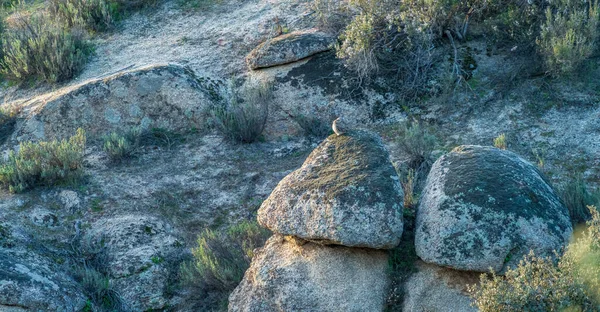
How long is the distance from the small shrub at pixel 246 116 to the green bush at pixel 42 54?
2.59 m

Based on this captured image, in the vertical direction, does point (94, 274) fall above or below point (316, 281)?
below

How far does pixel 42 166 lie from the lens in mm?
7309

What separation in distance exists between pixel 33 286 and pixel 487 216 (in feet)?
11.4

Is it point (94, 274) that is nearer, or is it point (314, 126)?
point (94, 274)

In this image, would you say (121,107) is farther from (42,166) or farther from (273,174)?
(273,174)

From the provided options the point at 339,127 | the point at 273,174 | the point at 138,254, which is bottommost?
the point at 273,174

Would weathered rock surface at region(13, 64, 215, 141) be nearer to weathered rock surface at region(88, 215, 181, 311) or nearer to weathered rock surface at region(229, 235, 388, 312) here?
weathered rock surface at region(88, 215, 181, 311)

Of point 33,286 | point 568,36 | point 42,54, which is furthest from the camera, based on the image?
point 42,54

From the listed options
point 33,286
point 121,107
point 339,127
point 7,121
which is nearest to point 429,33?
point 339,127

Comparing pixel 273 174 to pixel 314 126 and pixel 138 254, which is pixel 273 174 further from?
pixel 138 254

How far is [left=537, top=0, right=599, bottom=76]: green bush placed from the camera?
7.93m

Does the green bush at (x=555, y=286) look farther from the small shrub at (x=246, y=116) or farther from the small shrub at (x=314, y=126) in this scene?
the small shrub at (x=246, y=116)

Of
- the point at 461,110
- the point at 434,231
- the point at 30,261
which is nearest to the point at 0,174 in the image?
the point at 30,261

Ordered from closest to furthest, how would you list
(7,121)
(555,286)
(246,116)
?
1. (555,286)
2. (246,116)
3. (7,121)
